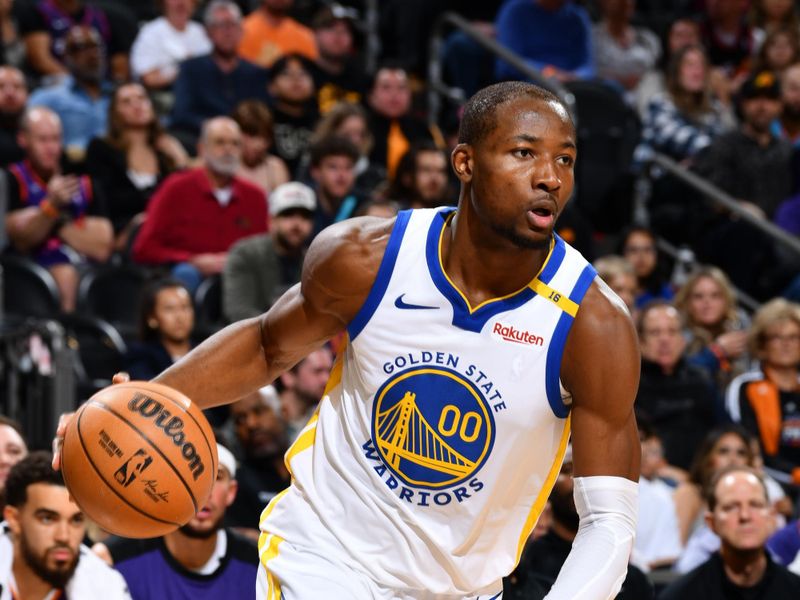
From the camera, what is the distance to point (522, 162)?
342 cm

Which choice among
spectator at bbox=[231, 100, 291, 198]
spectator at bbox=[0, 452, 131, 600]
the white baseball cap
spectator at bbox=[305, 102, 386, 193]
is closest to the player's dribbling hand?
spectator at bbox=[0, 452, 131, 600]

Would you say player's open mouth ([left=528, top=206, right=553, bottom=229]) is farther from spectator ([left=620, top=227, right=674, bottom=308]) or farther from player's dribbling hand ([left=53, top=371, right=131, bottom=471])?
spectator ([left=620, top=227, right=674, bottom=308])

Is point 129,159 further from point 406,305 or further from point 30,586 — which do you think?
point 406,305

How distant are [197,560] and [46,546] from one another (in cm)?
68

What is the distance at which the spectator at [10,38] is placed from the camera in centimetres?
997

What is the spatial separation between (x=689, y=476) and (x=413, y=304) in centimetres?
422

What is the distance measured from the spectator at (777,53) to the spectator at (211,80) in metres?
3.93

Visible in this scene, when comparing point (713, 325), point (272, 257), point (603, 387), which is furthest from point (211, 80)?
point (603, 387)

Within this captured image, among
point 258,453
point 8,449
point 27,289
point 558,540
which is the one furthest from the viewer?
point 27,289

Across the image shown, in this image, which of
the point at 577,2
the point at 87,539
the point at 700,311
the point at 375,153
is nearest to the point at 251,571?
the point at 87,539

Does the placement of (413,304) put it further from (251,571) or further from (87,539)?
(87,539)

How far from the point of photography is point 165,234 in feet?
28.3

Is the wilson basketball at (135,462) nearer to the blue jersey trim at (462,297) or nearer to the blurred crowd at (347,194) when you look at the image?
the blue jersey trim at (462,297)

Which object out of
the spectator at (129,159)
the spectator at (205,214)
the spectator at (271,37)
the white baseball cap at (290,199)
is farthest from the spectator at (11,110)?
the spectator at (271,37)
